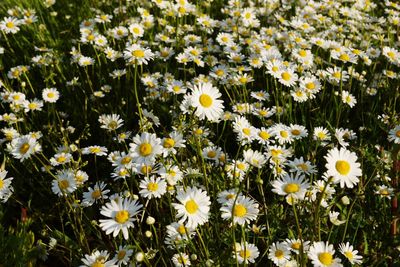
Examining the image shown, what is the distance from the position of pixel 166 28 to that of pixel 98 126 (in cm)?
128

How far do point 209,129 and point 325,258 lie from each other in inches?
56.7

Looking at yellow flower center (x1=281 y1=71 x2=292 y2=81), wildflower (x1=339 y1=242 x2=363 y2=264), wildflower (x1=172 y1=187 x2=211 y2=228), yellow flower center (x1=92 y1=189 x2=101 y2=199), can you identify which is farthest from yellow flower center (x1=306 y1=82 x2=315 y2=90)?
yellow flower center (x1=92 y1=189 x2=101 y2=199)

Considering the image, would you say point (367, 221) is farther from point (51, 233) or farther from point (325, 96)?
point (51, 233)

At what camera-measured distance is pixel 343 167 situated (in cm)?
175

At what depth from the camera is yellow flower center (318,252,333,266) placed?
1824 millimetres

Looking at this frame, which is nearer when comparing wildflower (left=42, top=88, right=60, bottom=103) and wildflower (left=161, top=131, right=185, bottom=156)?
wildflower (left=161, top=131, right=185, bottom=156)

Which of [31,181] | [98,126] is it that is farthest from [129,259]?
[98,126]

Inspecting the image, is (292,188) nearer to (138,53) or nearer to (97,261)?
(97,261)

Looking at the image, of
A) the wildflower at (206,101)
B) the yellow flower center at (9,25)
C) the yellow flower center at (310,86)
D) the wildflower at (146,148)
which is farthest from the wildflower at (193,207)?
the yellow flower center at (9,25)

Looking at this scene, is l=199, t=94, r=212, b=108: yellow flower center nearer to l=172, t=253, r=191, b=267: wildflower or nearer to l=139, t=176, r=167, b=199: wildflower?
l=139, t=176, r=167, b=199: wildflower

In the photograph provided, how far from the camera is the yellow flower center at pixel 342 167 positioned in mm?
1745

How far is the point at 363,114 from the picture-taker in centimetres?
337

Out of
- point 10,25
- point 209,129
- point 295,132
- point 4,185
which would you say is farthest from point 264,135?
point 10,25

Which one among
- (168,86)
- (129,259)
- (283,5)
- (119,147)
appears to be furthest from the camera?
(283,5)
